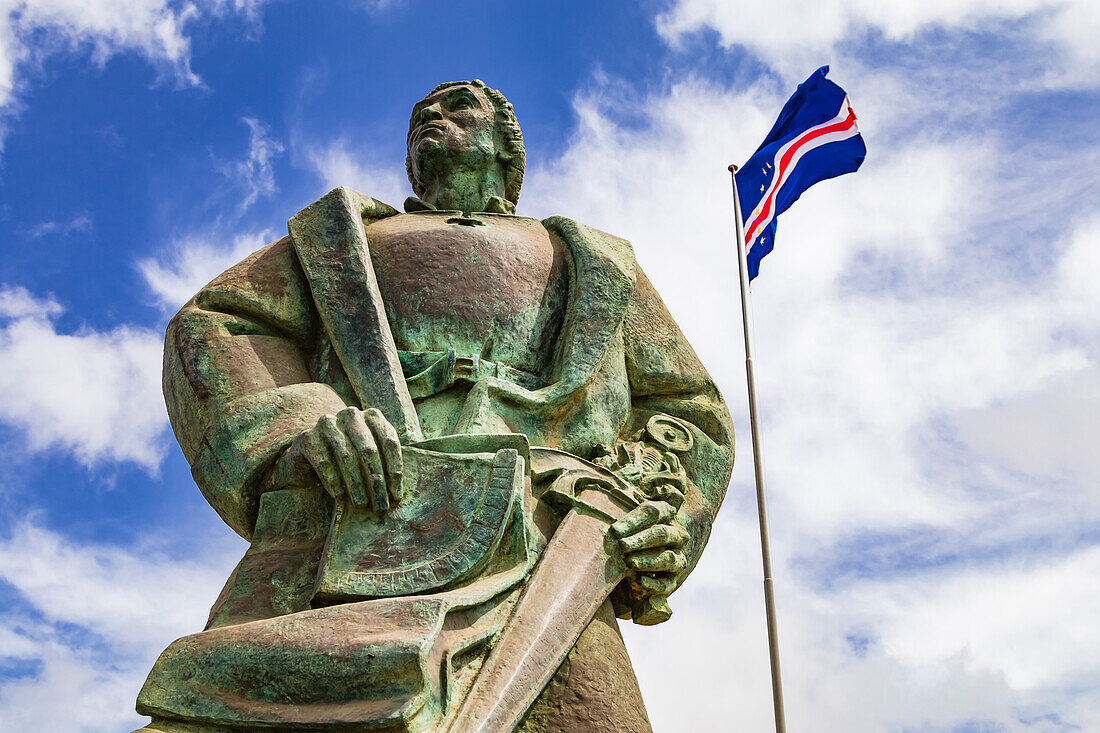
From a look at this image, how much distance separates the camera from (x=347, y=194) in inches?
240

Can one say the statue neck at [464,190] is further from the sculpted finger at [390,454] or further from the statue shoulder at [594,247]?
the sculpted finger at [390,454]

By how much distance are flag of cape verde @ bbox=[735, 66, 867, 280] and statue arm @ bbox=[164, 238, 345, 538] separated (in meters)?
6.26

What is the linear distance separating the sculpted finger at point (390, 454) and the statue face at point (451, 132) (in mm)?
2223

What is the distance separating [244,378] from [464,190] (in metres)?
1.75

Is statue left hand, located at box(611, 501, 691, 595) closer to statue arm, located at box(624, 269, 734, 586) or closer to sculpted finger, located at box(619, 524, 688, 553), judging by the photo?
sculpted finger, located at box(619, 524, 688, 553)

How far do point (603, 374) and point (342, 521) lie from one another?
1.62 metres

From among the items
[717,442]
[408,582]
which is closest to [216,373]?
[408,582]

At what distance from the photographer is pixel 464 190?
265 inches

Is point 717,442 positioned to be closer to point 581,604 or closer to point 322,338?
point 581,604

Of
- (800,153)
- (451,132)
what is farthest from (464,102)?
(800,153)

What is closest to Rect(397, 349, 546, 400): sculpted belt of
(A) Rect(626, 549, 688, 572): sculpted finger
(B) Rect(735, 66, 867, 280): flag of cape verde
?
(A) Rect(626, 549, 688, 572): sculpted finger

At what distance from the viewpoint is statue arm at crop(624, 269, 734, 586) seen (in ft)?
19.5

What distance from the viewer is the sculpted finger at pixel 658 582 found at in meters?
5.33

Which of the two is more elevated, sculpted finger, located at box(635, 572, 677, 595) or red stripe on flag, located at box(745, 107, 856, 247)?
red stripe on flag, located at box(745, 107, 856, 247)
